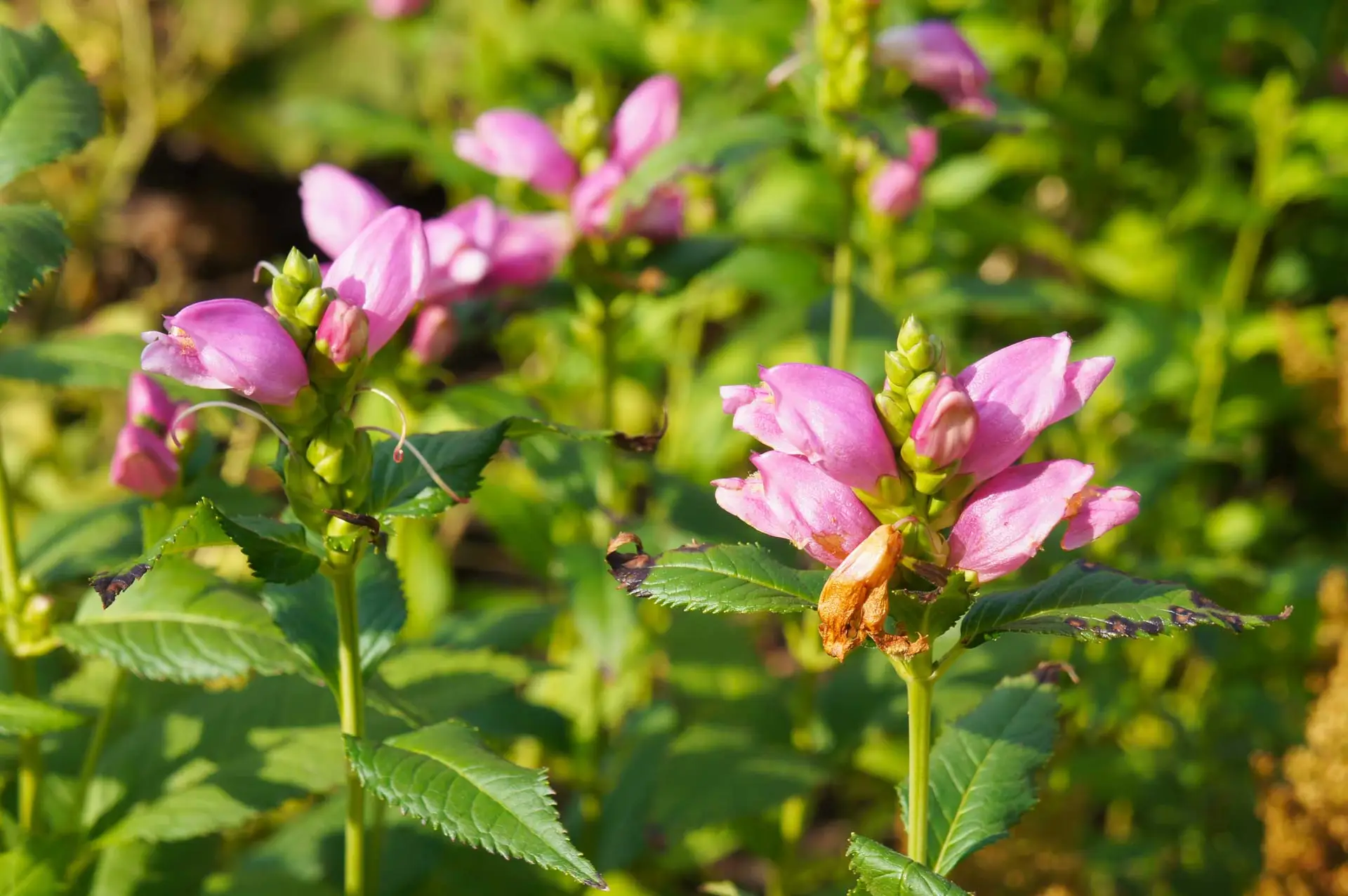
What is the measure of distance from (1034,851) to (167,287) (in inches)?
108

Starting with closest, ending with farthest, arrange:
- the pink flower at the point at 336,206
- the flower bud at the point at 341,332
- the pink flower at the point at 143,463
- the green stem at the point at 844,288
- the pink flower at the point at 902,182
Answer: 1. the flower bud at the point at 341,332
2. the pink flower at the point at 143,463
3. the pink flower at the point at 336,206
4. the green stem at the point at 844,288
5. the pink flower at the point at 902,182

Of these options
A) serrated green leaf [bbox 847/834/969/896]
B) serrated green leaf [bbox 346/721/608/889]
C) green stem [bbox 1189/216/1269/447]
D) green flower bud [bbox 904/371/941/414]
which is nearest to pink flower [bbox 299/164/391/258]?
serrated green leaf [bbox 346/721/608/889]

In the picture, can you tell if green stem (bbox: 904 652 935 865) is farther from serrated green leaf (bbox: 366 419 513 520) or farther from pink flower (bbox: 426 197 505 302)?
pink flower (bbox: 426 197 505 302)

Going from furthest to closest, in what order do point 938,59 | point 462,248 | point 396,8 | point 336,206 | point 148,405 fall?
point 396,8 → point 938,59 → point 462,248 → point 336,206 → point 148,405

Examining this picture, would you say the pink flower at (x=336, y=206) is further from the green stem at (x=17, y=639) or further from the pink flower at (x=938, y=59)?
the pink flower at (x=938, y=59)

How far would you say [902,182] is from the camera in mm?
2002

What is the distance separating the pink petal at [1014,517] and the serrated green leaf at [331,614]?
0.51 metres

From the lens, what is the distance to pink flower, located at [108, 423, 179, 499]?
1.18 meters

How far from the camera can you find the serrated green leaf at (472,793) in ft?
2.75

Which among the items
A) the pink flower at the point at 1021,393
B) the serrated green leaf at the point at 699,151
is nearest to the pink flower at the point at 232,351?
the pink flower at the point at 1021,393

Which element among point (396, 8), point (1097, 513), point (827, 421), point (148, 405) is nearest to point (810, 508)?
point (827, 421)

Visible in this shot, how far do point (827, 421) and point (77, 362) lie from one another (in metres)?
1.00

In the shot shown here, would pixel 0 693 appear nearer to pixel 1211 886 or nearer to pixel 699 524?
pixel 699 524

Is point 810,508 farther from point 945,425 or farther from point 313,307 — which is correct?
point 313,307
